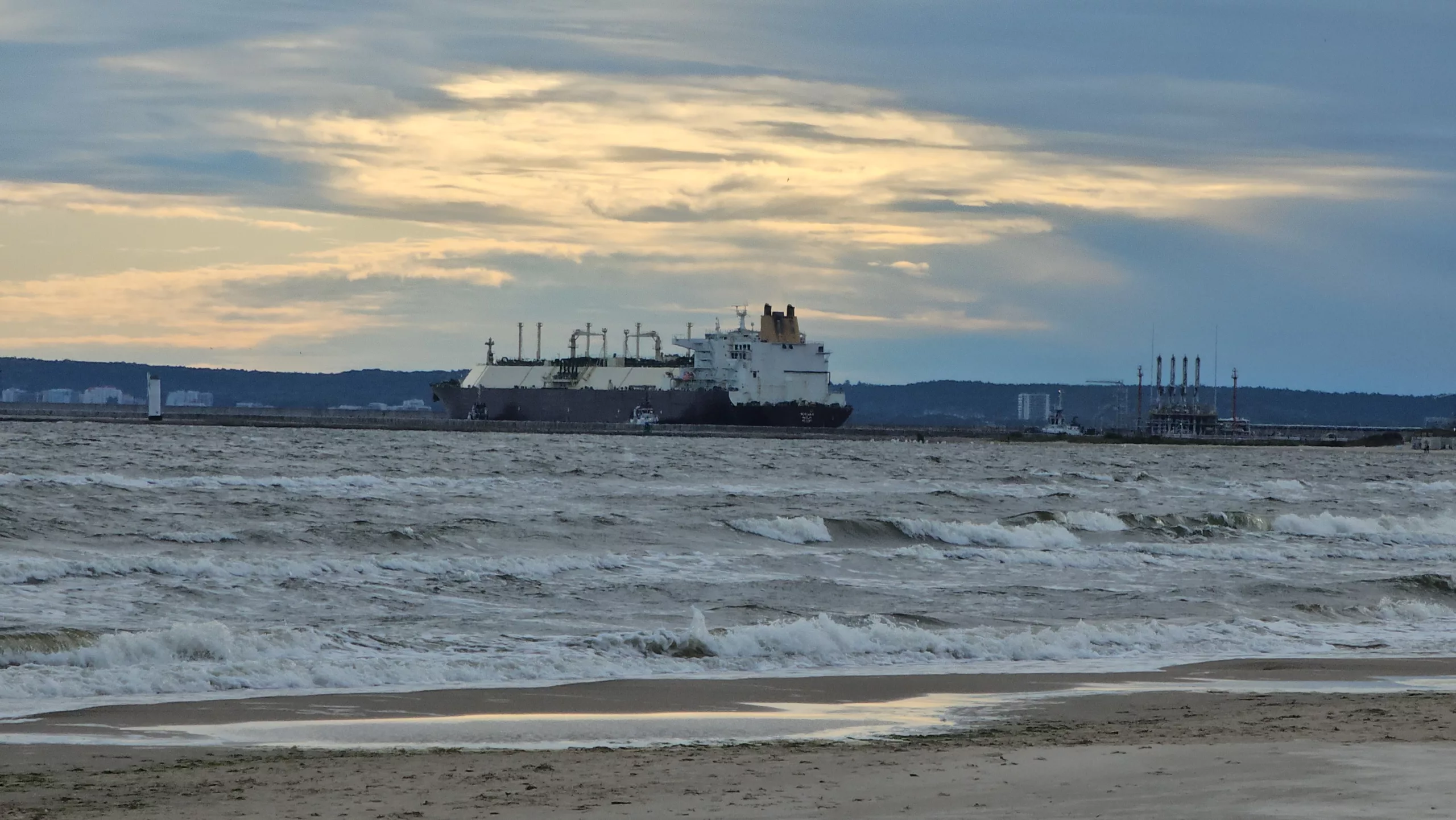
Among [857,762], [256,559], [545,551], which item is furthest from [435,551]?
[857,762]

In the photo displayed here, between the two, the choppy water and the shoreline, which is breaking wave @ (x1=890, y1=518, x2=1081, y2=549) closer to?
the choppy water

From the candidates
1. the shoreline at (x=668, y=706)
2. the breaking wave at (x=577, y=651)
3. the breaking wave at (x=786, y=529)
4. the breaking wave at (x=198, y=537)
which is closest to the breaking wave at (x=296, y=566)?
the breaking wave at (x=198, y=537)

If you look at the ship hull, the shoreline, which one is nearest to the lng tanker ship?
the ship hull

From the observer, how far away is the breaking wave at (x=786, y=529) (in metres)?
28.8

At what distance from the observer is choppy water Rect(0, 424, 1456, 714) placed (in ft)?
43.5

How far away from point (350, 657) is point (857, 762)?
5.92 metres

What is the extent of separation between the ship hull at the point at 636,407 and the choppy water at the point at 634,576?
52213 millimetres

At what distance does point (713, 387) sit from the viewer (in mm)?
100625

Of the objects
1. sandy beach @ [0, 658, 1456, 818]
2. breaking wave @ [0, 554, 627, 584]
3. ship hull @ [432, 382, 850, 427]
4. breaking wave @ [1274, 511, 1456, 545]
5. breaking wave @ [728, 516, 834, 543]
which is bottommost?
breaking wave @ [1274, 511, 1456, 545]

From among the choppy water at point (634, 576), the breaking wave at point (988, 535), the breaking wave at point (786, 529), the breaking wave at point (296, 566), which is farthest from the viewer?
the breaking wave at point (988, 535)

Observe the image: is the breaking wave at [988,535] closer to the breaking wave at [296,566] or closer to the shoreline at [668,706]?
the breaking wave at [296,566]

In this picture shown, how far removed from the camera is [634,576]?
67.9 feet

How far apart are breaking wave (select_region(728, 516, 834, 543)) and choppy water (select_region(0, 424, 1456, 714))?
93mm

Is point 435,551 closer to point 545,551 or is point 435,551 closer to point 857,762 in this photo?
point 545,551
